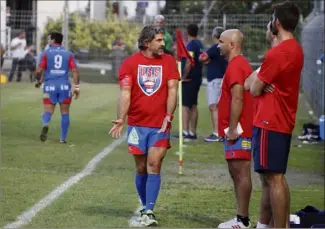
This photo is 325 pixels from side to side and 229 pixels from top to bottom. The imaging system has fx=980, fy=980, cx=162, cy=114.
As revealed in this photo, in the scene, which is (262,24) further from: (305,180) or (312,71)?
(305,180)

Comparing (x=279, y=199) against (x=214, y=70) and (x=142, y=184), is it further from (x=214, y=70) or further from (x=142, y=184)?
(x=214, y=70)

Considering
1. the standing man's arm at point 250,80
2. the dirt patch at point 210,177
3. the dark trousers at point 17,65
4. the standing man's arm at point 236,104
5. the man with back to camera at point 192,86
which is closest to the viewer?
the standing man's arm at point 250,80

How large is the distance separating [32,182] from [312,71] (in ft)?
48.9

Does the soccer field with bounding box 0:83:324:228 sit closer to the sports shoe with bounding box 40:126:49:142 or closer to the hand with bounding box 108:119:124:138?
the sports shoe with bounding box 40:126:49:142

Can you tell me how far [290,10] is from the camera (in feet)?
25.7

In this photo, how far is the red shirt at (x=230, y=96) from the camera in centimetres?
887

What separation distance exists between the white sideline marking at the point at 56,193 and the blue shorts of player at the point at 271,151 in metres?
2.38

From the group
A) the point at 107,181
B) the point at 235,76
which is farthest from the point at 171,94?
the point at 107,181

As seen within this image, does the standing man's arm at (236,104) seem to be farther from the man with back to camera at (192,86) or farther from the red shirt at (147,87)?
the man with back to camera at (192,86)

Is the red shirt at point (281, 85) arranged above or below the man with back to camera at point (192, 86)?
above

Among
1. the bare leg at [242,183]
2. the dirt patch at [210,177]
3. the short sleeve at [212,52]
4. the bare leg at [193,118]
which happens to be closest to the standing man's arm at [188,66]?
A: the short sleeve at [212,52]

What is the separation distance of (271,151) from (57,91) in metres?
8.50

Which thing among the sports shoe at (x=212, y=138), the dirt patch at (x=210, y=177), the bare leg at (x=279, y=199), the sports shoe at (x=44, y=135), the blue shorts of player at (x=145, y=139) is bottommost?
the sports shoe at (x=212, y=138)

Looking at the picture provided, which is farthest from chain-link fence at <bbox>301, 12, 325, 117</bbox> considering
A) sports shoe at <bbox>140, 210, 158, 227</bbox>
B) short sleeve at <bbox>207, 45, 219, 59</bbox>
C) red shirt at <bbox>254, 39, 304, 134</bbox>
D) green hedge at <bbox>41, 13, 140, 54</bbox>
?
red shirt at <bbox>254, 39, 304, 134</bbox>
